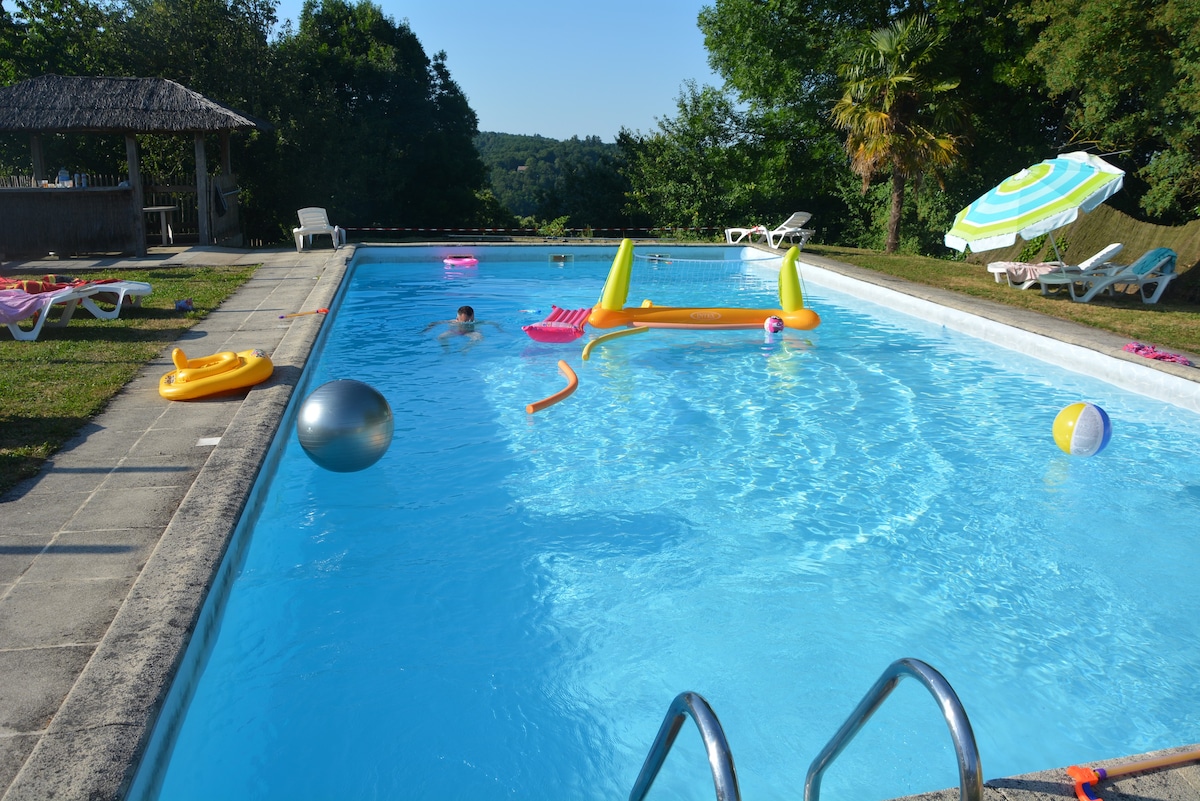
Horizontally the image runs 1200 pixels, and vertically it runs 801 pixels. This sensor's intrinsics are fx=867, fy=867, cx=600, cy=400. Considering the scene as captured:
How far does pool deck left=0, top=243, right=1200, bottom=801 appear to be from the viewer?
8.50 feet

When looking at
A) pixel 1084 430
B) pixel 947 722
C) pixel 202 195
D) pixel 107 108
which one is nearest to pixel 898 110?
pixel 1084 430

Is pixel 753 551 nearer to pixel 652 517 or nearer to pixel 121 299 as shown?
pixel 652 517

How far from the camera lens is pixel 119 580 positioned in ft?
12.2

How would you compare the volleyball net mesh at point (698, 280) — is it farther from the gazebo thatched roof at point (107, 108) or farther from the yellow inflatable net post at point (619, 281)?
the gazebo thatched roof at point (107, 108)

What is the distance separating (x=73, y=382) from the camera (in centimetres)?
676

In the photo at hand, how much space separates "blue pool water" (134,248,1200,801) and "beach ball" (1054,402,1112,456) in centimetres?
21

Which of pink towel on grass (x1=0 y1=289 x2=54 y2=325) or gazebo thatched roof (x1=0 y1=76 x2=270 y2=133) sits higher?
gazebo thatched roof (x1=0 y1=76 x2=270 y2=133)

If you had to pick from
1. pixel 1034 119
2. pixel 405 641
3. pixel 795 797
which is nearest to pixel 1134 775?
pixel 795 797

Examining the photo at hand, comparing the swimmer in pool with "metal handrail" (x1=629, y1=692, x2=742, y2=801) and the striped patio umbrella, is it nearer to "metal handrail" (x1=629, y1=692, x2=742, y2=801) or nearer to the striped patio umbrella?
the striped patio umbrella

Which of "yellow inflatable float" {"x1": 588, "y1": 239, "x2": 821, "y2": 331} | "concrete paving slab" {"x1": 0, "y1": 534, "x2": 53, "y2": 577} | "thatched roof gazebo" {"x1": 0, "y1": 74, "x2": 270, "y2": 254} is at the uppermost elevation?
"thatched roof gazebo" {"x1": 0, "y1": 74, "x2": 270, "y2": 254}

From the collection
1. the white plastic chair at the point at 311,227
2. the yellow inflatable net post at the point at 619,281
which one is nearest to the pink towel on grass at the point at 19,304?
the yellow inflatable net post at the point at 619,281

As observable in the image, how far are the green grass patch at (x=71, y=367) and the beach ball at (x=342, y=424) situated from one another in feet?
5.12

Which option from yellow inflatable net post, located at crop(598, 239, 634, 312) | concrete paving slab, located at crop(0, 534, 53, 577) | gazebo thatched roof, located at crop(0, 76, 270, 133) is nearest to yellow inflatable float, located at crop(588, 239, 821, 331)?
yellow inflatable net post, located at crop(598, 239, 634, 312)

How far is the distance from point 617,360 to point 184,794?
742cm
